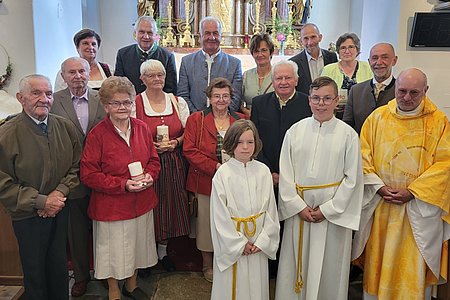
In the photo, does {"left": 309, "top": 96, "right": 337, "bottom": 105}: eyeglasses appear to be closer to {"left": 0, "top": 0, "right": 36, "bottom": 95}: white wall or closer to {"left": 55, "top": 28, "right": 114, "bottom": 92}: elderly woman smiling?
{"left": 55, "top": 28, "right": 114, "bottom": 92}: elderly woman smiling

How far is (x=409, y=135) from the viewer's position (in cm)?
262

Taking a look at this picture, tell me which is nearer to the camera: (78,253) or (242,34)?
(78,253)

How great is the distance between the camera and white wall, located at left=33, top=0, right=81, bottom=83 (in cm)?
429

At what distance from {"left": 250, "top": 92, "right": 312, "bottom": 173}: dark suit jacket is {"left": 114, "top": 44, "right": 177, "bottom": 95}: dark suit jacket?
0.91 meters

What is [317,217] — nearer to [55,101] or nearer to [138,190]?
[138,190]

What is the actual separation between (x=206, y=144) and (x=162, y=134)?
0.31 metres

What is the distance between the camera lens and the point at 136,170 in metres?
2.62

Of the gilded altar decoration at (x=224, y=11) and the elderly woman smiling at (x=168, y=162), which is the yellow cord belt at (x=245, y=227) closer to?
the elderly woman smiling at (x=168, y=162)

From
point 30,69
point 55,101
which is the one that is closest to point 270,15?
point 30,69

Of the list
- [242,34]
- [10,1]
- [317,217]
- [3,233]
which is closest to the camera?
[317,217]

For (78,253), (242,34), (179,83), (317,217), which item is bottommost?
(78,253)

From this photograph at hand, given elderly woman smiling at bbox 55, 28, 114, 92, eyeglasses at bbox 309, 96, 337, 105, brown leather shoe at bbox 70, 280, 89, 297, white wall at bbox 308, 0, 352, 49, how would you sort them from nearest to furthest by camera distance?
eyeglasses at bbox 309, 96, 337, 105 < brown leather shoe at bbox 70, 280, 89, 297 < elderly woman smiling at bbox 55, 28, 114, 92 < white wall at bbox 308, 0, 352, 49

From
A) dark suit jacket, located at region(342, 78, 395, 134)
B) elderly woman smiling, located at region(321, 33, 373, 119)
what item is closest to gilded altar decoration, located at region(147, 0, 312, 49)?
elderly woman smiling, located at region(321, 33, 373, 119)

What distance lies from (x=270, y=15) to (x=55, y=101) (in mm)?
6107
